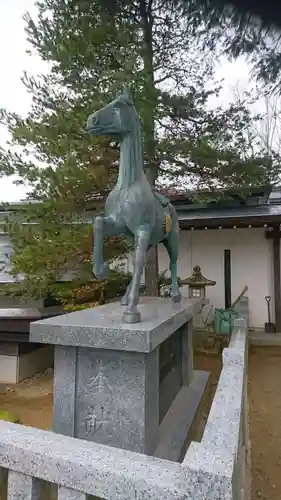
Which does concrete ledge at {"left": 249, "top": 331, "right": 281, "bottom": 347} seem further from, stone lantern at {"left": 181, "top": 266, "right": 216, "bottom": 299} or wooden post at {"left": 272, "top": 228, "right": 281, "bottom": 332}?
stone lantern at {"left": 181, "top": 266, "right": 216, "bottom": 299}

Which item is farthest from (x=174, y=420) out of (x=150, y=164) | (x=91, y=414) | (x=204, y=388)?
(x=150, y=164)

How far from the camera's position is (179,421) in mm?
2414

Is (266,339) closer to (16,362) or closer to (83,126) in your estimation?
(16,362)

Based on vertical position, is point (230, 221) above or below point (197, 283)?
above

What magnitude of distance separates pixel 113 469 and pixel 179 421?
5.23 ft

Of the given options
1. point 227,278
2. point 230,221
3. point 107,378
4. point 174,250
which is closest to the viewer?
point 107,378

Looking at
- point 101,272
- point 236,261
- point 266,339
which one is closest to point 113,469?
point 101,272

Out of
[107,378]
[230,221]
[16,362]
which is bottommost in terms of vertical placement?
[16,362]

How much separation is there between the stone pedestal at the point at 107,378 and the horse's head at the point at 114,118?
1339mm

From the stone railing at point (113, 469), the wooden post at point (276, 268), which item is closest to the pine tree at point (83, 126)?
the wooden post at point (276, 268)

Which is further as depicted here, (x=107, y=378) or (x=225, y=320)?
(x=225, y=320)

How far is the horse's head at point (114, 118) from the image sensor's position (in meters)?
2.25

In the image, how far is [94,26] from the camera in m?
4.93

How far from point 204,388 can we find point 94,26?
5348 mm
